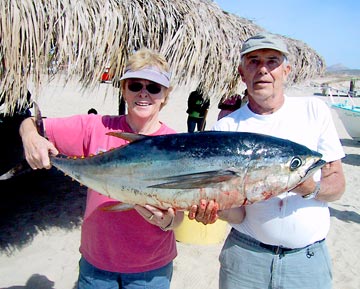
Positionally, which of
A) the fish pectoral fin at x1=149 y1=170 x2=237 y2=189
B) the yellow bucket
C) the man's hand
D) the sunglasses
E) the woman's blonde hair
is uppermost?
the woman's blonde hair

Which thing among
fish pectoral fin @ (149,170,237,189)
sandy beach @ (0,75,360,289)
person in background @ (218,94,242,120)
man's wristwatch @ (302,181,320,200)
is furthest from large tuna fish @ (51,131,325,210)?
person in background @ (218,94,242,120)

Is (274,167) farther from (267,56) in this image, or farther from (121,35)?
(121,35)

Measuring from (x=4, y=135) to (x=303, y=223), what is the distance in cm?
587

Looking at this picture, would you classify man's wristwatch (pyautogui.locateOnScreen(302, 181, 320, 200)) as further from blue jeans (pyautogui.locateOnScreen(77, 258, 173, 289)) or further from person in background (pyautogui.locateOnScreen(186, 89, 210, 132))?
person in background (pyautogui.locateOnScreen(186, 89, 210, 132))

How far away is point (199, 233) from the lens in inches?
169

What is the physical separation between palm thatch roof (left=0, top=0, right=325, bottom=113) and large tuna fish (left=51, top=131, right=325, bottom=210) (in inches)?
98.6

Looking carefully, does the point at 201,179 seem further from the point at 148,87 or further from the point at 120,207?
the point at 148,87

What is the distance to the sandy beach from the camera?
3746 mm

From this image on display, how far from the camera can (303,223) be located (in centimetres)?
179

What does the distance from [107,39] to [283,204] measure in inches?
122

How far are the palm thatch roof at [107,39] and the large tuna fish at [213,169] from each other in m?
2.50

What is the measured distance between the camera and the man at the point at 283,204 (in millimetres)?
1787

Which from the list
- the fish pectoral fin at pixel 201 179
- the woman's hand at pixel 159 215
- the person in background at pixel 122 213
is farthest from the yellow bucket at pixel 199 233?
the fish pectoral fin at pixel 201 179

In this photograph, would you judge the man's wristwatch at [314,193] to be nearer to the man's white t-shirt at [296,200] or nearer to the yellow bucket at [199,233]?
the man's white t-shirt at [296,200]
